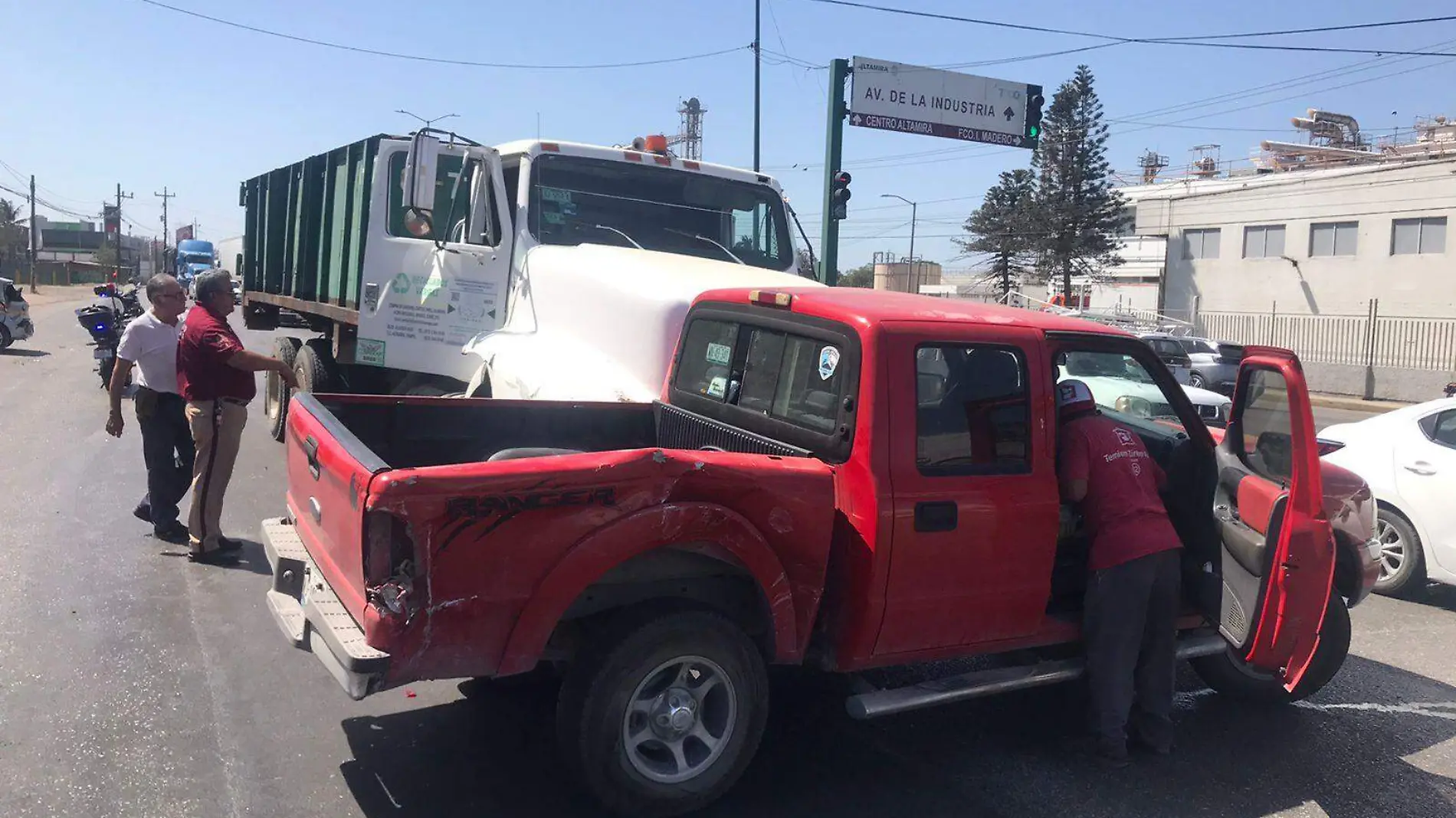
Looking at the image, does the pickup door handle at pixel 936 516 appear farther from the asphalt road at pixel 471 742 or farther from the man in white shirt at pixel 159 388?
the man in white shirt at pixel 159 388

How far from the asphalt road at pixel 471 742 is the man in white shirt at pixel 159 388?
90 cm

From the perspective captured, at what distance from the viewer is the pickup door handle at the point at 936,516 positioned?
12.9 feet

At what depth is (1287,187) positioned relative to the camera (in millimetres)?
39406

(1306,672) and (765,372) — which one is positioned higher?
(765,372)

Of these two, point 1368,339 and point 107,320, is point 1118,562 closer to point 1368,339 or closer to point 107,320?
point 107,320

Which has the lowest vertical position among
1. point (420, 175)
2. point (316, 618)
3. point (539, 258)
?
point (316, 618)

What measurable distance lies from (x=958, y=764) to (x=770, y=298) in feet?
6.88

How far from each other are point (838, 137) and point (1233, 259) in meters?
29.2

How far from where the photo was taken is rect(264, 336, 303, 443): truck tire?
11.0 meters

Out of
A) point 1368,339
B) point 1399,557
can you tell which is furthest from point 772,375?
point 1368,339

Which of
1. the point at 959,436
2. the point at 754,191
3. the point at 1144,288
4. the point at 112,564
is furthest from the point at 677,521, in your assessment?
the point at 1144,288

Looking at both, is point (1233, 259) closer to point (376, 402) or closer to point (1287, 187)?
point (1287, 187)

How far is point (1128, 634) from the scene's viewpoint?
440 cm

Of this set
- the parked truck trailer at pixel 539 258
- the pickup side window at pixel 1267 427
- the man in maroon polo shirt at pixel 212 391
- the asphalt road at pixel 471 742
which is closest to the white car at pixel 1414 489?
the asphalt road at pixel 471 742
